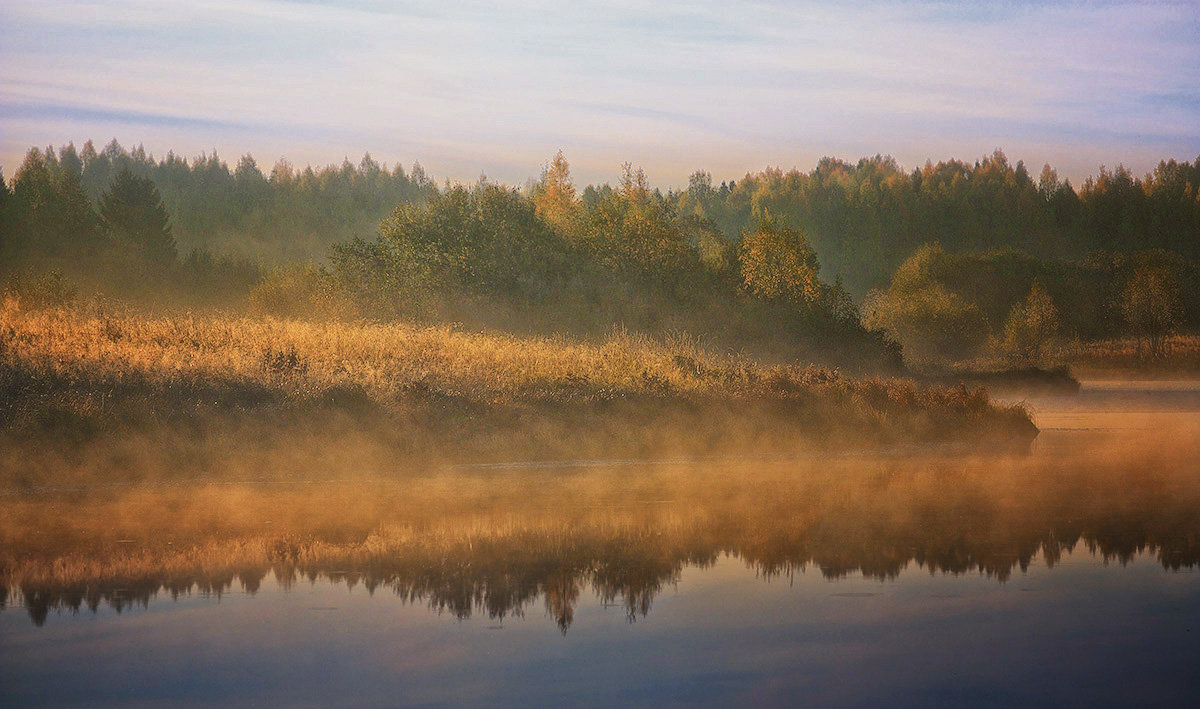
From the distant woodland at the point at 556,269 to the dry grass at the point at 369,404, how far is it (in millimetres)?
22415

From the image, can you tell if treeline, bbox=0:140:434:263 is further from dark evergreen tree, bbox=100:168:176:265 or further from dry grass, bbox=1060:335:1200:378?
dry grass, bbox=1060:335:1200:378

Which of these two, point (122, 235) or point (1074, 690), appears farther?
point (122, 235)

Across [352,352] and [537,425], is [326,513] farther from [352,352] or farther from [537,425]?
[352,352]

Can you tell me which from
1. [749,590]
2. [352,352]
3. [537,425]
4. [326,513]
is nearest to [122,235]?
[352,352]

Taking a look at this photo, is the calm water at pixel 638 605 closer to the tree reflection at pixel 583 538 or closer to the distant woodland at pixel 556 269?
the tree reflection at pixel 583 538

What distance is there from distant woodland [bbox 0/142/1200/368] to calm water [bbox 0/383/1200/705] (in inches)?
1474

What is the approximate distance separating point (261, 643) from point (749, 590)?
5199 mm

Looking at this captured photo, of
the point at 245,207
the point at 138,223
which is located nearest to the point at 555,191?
the point at 138,223

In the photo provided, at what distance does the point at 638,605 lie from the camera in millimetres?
11812

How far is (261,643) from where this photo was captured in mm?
10305

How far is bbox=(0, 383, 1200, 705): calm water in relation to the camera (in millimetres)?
9109

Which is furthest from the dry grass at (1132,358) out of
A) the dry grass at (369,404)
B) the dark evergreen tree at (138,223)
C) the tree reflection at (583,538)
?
the tree reflection at (583,538)

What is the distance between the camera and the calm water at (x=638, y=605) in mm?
9109

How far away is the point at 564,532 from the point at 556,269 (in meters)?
45.7
